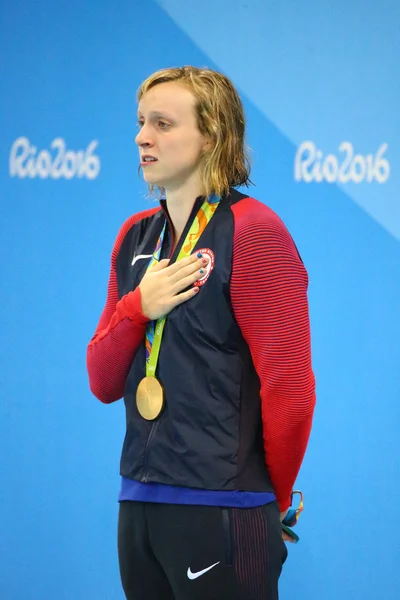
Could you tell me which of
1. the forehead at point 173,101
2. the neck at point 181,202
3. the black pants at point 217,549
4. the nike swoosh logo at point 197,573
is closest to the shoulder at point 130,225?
the neck at point 181,202

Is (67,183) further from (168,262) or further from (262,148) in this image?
(168,262)

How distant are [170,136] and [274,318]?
39 centimetres

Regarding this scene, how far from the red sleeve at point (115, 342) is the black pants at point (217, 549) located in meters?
0.26

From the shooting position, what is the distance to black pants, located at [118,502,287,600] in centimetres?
153

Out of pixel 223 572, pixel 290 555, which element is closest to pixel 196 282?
pixel 223 572

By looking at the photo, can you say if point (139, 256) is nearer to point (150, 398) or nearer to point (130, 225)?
point (130, 225)

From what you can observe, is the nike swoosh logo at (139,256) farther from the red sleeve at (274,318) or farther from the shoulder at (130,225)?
the red sleeve at (274,318)

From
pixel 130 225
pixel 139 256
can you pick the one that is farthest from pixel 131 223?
pixel 139 256

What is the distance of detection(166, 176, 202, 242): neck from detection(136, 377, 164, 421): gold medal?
281 mm

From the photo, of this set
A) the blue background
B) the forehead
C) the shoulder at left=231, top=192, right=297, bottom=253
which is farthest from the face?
the blue background

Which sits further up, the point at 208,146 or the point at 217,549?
the point at 208,146

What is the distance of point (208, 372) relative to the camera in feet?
5.13

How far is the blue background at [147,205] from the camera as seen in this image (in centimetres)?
289

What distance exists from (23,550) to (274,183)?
1488 mm
